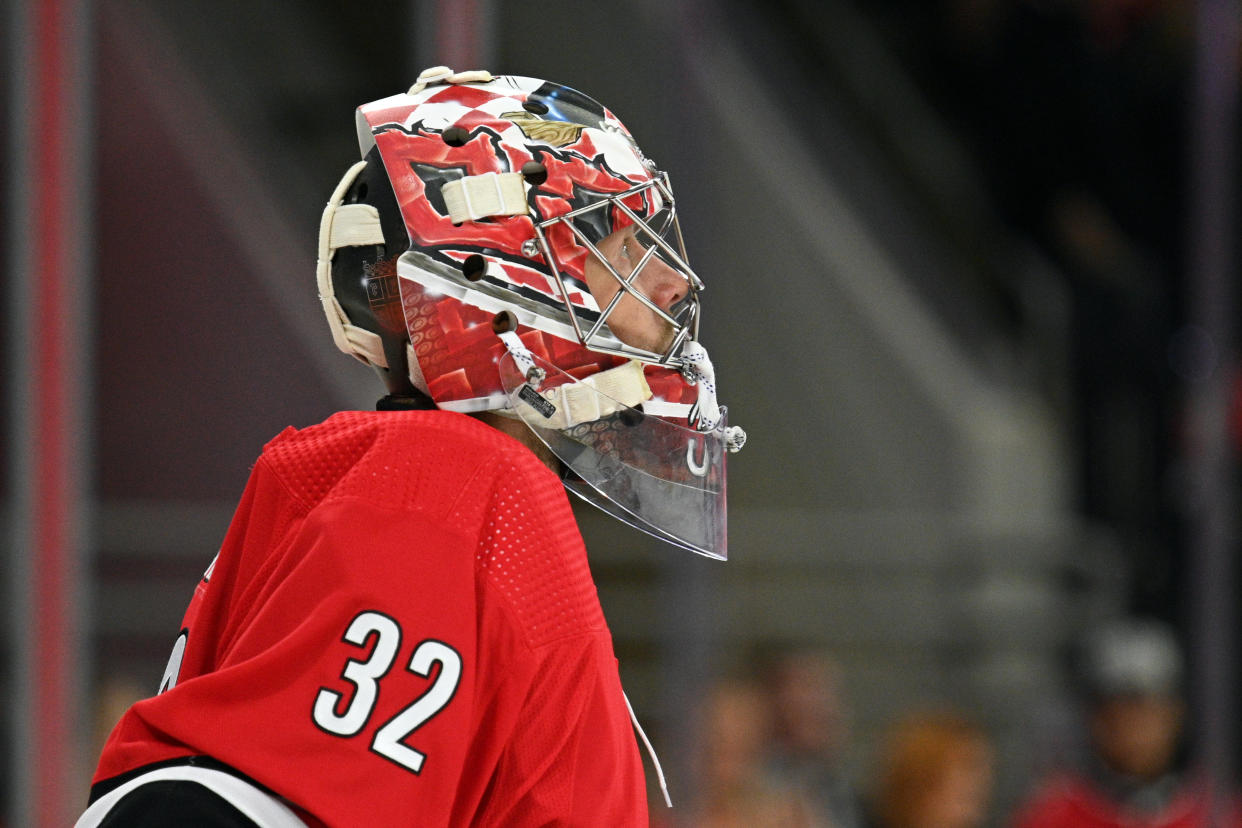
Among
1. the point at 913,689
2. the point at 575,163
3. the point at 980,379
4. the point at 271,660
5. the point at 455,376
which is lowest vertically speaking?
the point at 913,689

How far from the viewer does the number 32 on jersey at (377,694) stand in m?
0.75

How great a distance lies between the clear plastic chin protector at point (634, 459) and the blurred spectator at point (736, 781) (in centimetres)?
221

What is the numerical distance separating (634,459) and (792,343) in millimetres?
3365

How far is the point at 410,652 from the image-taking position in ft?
2.48

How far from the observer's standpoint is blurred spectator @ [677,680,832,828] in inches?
121

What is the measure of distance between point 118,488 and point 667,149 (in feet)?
4.50

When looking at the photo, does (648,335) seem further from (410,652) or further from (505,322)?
(410,652)

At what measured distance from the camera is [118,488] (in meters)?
2.99

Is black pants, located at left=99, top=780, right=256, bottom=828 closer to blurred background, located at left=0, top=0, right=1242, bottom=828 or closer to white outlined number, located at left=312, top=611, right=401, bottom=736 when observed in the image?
white outlined number, located at left=312, top=611, right=401, bottom=736

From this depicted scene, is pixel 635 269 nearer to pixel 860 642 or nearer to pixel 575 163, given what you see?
pixel 575 163

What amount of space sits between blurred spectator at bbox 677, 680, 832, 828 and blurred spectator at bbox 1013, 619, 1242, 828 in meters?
0.57

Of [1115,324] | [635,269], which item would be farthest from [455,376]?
[1115,324]

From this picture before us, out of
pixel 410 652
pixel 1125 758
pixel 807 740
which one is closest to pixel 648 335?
pixel 410 652

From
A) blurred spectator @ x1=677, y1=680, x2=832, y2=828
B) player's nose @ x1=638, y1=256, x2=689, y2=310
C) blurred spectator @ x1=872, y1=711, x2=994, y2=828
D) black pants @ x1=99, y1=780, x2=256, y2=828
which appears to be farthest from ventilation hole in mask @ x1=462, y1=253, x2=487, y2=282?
blurred spectator @ x1=872, y1=711, x2=994, y2=828
